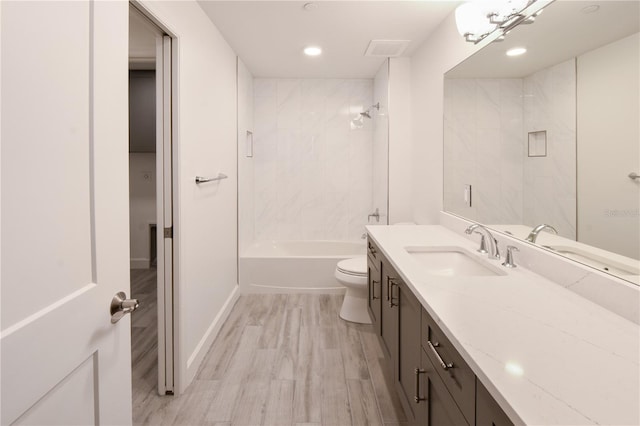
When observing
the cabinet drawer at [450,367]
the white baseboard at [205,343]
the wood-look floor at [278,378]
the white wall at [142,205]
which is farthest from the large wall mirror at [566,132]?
the white wall at [142,205]

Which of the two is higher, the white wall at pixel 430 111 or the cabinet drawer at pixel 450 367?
the white wall at pixel 430 111

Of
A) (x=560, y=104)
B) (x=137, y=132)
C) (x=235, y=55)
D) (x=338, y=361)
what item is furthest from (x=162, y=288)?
(x=137, y=132)

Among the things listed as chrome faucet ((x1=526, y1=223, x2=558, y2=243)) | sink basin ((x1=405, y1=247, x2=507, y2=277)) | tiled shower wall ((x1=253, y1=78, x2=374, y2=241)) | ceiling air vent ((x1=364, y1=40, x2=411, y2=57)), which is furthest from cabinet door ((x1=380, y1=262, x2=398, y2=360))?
tiled shower wall ((x1=253, y1=78, x2=374, y2=241))

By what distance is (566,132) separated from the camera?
1.44m

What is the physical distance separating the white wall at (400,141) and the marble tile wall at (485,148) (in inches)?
37.3

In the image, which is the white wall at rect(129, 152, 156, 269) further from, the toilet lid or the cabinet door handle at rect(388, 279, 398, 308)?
the cabinet door handle at rect(388, 279, 398, 308)

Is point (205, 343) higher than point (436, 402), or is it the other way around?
point (436, 402)

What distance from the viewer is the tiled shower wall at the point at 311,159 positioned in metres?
4.56

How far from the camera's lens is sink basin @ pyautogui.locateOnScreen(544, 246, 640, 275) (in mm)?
1153

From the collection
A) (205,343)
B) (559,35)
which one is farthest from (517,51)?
(205,343)

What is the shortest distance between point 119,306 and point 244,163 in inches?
122

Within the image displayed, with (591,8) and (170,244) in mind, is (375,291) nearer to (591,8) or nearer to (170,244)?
(170,244)

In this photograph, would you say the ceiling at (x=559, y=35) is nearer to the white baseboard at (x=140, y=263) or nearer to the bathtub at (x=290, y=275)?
the bathtub at (x=290, y=275)

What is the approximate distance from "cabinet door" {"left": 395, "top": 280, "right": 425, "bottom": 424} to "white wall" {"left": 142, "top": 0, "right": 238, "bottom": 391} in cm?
119
